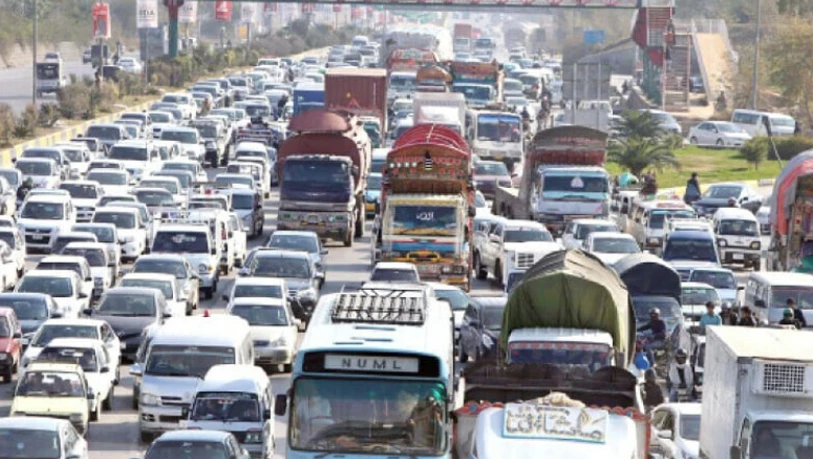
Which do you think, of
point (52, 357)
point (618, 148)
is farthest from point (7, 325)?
point (618, 148)

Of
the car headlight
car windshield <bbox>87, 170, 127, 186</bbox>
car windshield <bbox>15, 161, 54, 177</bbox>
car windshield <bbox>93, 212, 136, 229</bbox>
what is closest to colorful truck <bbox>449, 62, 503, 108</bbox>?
car windshield <bbox>15, 161, 54, 177</bbox>

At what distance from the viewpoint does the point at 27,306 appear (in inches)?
1422

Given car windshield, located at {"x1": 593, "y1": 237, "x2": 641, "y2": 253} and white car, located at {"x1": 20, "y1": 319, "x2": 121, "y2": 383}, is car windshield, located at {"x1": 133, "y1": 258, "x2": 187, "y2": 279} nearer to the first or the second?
white car, located at {"x1": 20, "y1": 319, "x2": 121, "y2": 383}

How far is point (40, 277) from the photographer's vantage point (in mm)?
38969

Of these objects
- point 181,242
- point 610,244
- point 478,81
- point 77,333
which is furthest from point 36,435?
point 478,81

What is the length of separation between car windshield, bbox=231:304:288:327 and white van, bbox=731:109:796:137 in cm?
5929

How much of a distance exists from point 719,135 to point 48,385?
217 ft

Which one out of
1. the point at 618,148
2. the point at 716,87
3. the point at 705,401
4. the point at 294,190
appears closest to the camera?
the point at 705,401

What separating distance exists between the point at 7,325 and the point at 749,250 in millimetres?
22907

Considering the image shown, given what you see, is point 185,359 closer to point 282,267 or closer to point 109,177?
point 282,267

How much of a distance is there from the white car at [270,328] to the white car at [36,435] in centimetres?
913

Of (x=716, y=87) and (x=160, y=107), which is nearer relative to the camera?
(x=160, y=107)

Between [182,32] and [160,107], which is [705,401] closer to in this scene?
[160,107]

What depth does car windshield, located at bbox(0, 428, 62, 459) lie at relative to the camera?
24.1m
